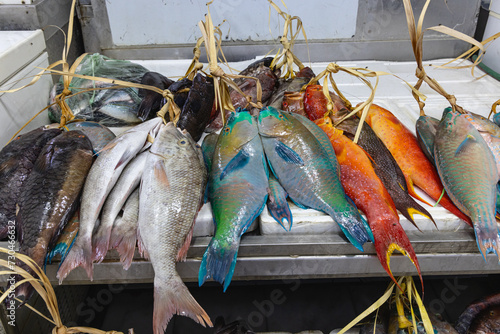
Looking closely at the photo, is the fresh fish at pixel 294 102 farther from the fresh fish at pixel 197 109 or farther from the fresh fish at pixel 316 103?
the fresh fish at pixel 197 109

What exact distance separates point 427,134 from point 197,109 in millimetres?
981

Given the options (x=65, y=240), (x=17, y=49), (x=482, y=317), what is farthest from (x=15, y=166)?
(x=482, y=317)

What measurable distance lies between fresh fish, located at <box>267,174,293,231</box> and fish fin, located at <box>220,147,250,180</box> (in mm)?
124

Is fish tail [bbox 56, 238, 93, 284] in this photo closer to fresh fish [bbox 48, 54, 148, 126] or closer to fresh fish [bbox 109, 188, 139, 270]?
fresh fish [bbox 109, 188, 139, 270]

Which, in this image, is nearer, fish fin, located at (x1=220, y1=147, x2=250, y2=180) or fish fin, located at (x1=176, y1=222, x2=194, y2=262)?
fish fin, located at (x1=176, y1=222, x2=194, y2=262)

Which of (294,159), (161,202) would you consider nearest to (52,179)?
(161,202)

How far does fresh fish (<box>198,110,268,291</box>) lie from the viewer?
1193 mm

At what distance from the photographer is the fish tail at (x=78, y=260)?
1.18 m

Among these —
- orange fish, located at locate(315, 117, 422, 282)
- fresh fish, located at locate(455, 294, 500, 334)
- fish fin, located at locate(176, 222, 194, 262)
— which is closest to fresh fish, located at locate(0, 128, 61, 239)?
fish fin, located at locate(176, 222, 194, 262)

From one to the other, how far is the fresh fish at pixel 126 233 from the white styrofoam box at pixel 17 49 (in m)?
0.95

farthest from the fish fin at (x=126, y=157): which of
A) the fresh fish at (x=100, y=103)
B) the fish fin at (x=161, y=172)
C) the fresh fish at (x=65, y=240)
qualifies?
the fresh fish at (x=100, y=103)

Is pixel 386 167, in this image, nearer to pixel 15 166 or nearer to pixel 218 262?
pixel 218 262

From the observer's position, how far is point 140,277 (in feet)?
4.47

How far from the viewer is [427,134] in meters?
1.58
